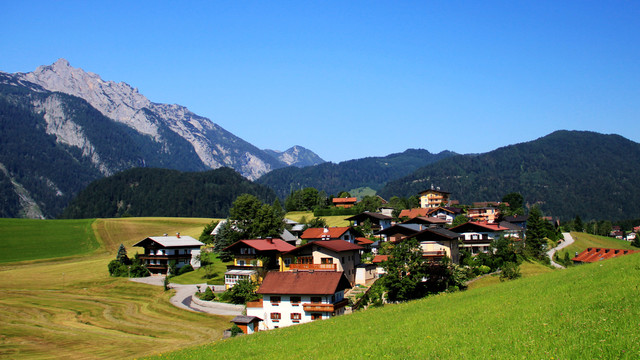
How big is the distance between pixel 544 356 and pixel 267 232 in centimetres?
6691

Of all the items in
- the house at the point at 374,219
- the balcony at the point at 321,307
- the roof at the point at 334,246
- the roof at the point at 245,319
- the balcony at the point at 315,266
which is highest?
the house at the point at 374,219

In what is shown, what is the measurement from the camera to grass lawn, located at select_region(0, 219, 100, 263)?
9786 cm

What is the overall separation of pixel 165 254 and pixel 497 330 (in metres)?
73.8

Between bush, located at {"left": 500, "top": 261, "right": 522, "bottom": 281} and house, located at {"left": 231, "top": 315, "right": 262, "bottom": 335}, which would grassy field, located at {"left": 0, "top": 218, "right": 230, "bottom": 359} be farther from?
bush, located at {"left": 500, "top": 261, "right": 522, "bottom": 281}

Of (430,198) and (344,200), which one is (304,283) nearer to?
(344,200)

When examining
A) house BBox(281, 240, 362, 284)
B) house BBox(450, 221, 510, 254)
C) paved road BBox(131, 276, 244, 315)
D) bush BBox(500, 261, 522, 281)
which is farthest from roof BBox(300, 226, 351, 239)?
bush BBox(500, 261, 522, 281)

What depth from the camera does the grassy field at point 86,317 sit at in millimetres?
38938

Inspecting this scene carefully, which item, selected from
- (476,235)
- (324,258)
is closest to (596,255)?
(476,235)

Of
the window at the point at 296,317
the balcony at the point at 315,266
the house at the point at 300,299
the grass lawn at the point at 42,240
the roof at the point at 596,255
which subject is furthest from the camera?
the grass lawn at the point at 42,240

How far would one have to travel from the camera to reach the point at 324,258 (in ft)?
203

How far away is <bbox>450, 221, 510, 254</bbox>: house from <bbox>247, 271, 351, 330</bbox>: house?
30233 mm

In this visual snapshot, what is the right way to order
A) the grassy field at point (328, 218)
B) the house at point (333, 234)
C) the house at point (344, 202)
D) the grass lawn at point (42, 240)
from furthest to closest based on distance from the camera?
the house at point (344, 202) → the grassy field at point (328, 218) → the grass lawn at point (42, 240) → the house at point (333, 234)

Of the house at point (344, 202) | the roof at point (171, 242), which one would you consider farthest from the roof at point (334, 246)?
the house at point (344, 202)

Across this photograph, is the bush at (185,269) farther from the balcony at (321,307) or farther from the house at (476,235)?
the house at (476,235)
